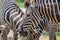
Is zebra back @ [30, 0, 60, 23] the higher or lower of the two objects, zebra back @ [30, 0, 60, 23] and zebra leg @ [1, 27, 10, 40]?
the higher

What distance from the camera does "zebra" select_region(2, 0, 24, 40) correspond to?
6.88m

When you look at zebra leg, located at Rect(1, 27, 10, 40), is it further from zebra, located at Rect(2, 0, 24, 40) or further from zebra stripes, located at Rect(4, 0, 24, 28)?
zebra stripes, located at Rect(4, 0, 24, 28)

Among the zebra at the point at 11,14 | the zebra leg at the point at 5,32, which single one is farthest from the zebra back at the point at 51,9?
the zebra leg at the point at 5,32

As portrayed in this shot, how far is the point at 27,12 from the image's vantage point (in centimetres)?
638

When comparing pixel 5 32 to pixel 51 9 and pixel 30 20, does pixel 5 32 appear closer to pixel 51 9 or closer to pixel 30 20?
pixel 30 20

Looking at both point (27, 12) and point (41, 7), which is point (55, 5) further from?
point (27, 12)

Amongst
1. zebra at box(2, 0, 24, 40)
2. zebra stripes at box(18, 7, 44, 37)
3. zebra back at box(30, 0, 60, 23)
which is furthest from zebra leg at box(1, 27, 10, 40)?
zebra back at box(30, 0, 60, 23)

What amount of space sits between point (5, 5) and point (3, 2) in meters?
0.14

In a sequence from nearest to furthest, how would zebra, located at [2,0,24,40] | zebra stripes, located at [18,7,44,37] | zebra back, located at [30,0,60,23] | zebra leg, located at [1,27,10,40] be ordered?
zebra back, located at [30,0,60,23] → zebra stripes, located at [18,7,44,37] → zebra, located at [2,0,24,40] → zebra leg, located at [1,27,10,40]

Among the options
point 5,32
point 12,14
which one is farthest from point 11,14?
point 5,32

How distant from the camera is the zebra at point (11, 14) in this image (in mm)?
6878

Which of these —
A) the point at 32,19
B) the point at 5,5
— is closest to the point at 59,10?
the point at 32,19

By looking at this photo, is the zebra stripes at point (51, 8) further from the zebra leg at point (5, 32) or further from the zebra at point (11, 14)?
the zebra leg at point (5, 32)

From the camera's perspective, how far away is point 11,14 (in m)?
7.11
